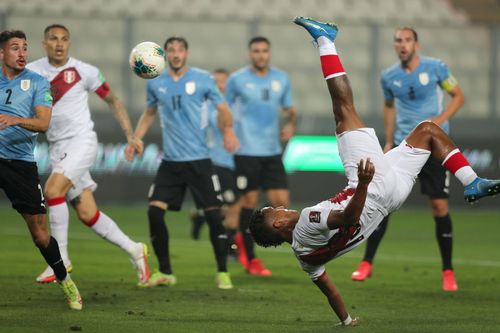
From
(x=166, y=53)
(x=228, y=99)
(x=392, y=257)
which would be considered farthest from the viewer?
(x=392, y=257)

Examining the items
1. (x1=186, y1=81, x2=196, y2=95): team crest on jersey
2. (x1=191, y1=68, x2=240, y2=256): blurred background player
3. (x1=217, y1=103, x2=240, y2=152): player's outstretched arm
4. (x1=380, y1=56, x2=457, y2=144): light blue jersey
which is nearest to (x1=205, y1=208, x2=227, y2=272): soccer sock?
(x1=217, y1=103, x2=240, y2=152): player's outstretched arm

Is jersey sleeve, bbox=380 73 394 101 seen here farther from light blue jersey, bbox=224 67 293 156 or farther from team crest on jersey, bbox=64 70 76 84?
team crest on jersey, bbox=64 70 76 84

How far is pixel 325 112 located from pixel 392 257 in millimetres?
8408

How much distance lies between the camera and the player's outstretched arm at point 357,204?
6840mm

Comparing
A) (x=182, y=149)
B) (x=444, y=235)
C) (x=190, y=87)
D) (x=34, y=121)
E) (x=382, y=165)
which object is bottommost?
(x=444, y=235)

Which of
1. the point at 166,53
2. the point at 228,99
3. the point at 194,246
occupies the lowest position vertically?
the point at 194,246

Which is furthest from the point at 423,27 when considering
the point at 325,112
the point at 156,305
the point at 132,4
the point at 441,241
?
the point at 156,305

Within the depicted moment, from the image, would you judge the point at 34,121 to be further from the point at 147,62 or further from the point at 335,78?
the point at 335,78

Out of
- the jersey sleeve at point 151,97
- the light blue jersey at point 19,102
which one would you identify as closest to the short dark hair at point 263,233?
the light blue jersey at point 19,102

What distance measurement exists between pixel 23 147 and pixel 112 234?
197cm

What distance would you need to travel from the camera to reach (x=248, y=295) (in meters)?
9.80

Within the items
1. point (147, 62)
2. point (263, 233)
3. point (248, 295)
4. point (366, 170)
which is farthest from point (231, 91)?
point (366, 170)

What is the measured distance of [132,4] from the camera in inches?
904

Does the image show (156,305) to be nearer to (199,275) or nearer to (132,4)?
(199,275)
